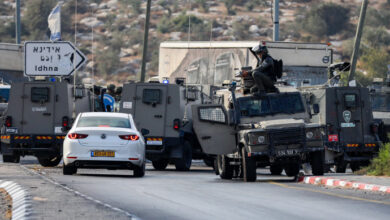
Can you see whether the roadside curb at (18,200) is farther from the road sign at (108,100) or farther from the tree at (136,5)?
the tree at (136,5)

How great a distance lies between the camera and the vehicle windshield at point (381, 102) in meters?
33.9

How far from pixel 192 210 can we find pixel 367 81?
228 ft

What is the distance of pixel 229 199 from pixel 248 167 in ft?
16.9

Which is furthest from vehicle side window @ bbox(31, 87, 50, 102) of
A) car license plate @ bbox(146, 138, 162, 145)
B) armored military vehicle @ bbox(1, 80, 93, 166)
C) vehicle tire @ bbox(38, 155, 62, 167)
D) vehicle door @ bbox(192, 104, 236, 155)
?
vehicle door @ bbox(192, 104, 236, 155)

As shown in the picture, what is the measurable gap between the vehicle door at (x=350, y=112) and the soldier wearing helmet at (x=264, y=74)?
6148 mm

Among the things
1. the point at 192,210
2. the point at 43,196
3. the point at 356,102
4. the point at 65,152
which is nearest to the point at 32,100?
the point at 65,152

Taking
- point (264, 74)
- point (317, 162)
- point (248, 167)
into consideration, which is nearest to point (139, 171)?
point (248, 167)

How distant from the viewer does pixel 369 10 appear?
111 meters

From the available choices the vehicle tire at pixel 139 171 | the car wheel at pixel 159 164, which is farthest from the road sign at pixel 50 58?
the vehicle tire at pixel 139 171

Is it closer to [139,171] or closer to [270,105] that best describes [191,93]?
[139,171]

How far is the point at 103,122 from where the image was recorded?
23.5 m

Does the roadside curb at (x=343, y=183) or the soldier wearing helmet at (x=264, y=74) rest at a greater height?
the soldier wearing helmet at (x=264, y=74)

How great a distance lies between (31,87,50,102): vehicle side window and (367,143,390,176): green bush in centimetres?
1037

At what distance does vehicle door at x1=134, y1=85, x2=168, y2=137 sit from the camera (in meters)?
30.3
